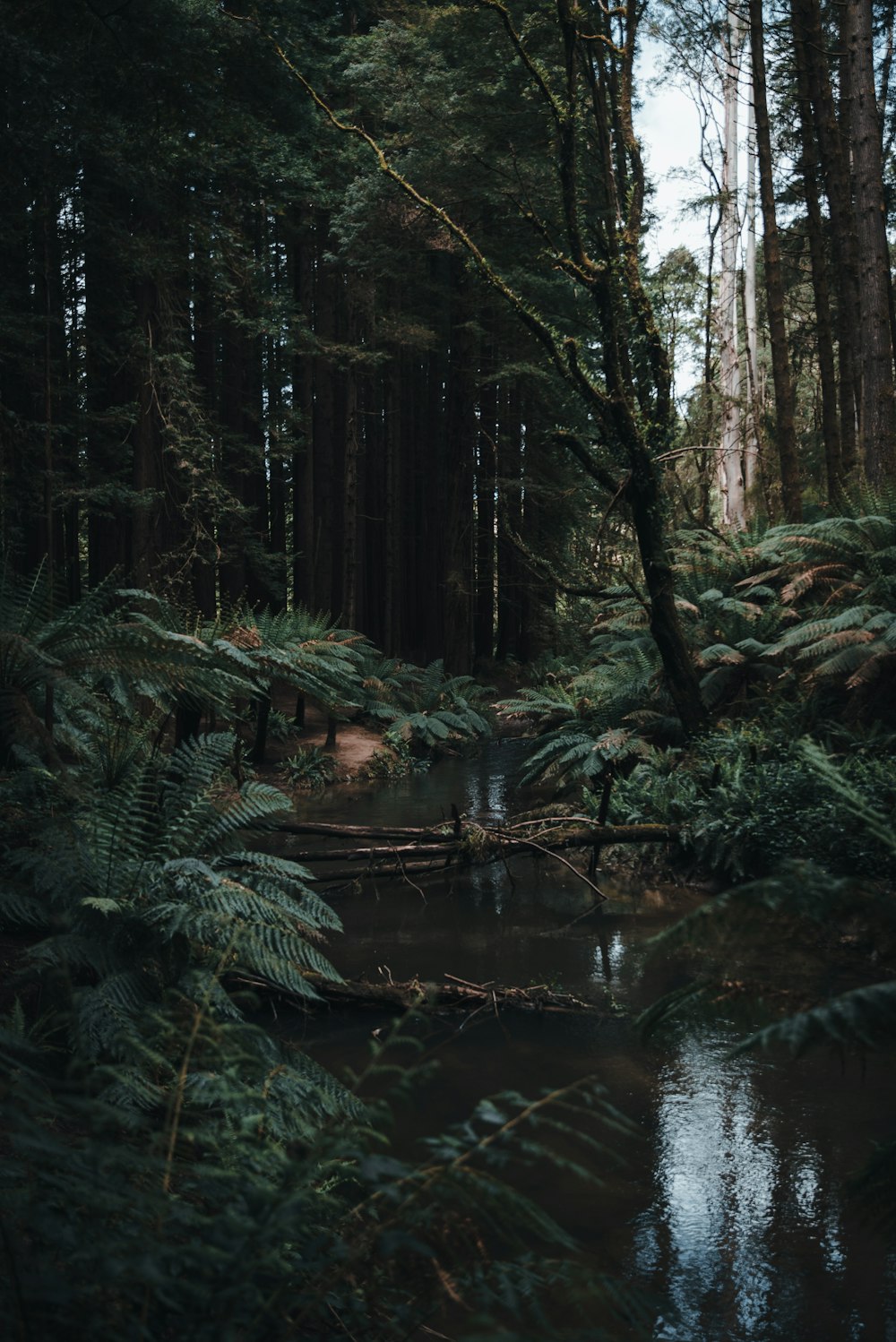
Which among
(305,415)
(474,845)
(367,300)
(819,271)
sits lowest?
(474,845)

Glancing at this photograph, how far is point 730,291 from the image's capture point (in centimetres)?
1945

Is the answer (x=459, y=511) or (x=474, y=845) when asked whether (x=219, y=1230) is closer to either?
(x=474, y=845)

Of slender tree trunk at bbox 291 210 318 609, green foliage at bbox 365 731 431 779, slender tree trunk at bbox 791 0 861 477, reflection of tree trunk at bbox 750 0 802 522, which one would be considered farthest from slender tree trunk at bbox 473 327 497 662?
slender tree trunk at bbox 791 0 861 477

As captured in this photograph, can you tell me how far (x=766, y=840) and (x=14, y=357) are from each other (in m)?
10.9

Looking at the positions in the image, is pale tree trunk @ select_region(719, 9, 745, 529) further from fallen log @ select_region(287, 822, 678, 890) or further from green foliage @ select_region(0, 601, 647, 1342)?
green foliage @ select_region(0, 601, 647, 1342)

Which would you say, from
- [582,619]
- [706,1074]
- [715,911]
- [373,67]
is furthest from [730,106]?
[715,911]

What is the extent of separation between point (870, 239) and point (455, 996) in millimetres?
8920

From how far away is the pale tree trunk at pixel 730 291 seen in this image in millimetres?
18359

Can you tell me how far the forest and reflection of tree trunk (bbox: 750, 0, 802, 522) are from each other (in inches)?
3.5

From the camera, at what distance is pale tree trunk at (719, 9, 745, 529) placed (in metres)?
18.4

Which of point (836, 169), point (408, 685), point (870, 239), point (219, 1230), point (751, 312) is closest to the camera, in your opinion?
point (219, 1230)

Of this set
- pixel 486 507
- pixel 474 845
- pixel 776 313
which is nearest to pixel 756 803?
pixel 474 845

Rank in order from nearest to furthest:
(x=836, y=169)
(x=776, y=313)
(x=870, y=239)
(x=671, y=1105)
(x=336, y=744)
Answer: (x=671, y=1105), (x=870, y=239), (x=836, y=169), (x=776, y=313), (x=336, y=744)

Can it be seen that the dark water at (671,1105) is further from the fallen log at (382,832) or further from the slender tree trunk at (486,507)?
the slender tree trunk at (486,507)
